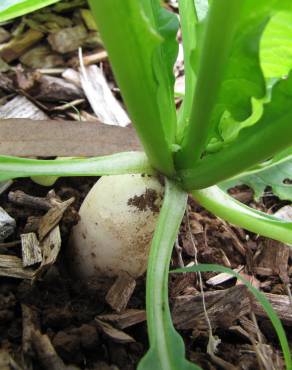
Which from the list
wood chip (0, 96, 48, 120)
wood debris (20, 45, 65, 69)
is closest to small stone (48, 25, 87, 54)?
wood debris (20, 45, 65, 69)

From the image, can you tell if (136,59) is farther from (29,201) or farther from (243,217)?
(29,201)

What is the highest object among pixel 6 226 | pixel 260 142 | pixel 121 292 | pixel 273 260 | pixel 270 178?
pixel 260 142

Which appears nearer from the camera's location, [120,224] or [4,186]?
[120,224]

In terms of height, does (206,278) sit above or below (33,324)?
below

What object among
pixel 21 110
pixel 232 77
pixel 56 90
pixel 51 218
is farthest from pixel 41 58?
pixel 232 77

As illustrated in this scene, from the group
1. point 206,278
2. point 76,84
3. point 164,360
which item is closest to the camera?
point 164,360

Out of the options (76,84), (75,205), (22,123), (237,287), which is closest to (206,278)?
(237,287)

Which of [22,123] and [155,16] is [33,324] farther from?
[155,16]
